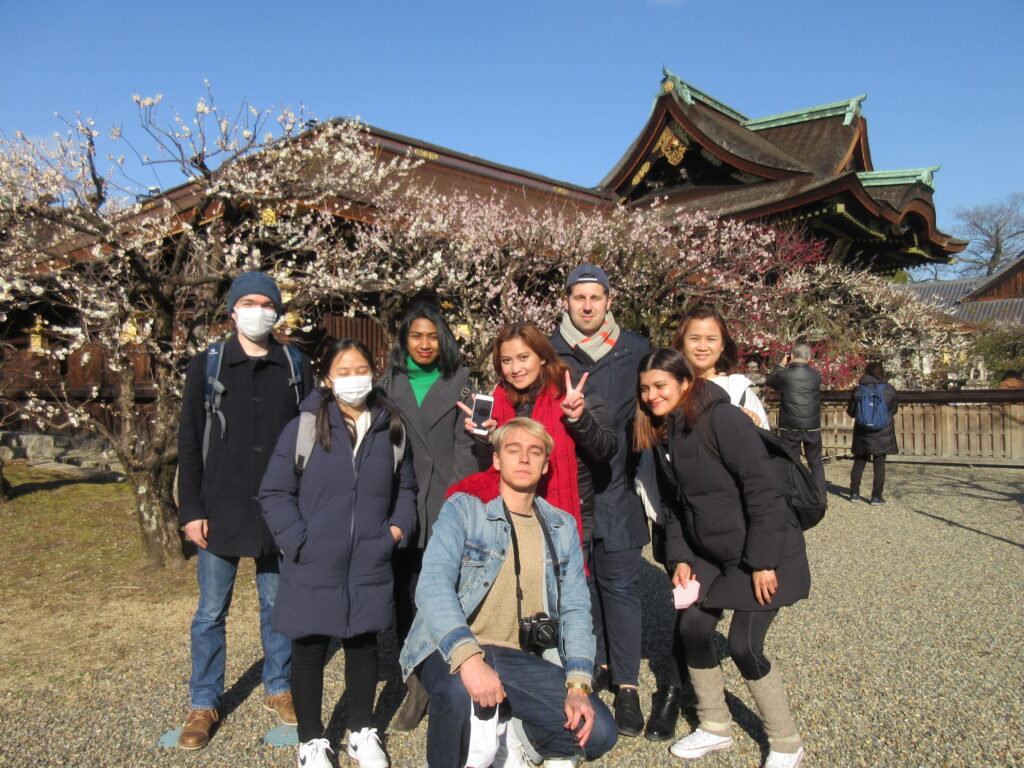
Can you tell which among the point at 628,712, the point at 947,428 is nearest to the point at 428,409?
the point at 628,712

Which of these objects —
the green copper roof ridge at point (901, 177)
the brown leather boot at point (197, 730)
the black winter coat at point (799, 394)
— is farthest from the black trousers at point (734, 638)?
the green copper roof ridge at point (901, 177)

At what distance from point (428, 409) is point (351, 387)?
572mm

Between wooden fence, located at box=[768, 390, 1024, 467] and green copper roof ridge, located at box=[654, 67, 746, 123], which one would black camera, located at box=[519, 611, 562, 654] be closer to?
wooden fence, located at box=[768, 390, 1024, 467]

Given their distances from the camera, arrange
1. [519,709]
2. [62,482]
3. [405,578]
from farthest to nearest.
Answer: [62,482], [405,578], [519,709]

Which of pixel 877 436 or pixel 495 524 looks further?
pixel 877 436

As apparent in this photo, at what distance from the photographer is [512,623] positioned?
252 cm

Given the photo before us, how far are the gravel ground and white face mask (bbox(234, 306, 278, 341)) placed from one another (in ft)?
5.78

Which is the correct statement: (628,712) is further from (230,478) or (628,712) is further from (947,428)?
(947,428)

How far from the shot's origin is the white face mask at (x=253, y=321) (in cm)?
305

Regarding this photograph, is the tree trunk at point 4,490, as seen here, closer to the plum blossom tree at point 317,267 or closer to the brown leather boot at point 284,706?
the plum blossom tree at point 317,267

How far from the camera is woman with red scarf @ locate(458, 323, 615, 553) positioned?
2.97 metres

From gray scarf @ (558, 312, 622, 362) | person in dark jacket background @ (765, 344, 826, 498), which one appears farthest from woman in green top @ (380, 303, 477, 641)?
person in dark jacket background @ (765, 344, 826, 498)

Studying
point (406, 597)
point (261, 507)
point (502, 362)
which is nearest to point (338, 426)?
point (261, 507)

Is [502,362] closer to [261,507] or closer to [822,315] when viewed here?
[261,507]
